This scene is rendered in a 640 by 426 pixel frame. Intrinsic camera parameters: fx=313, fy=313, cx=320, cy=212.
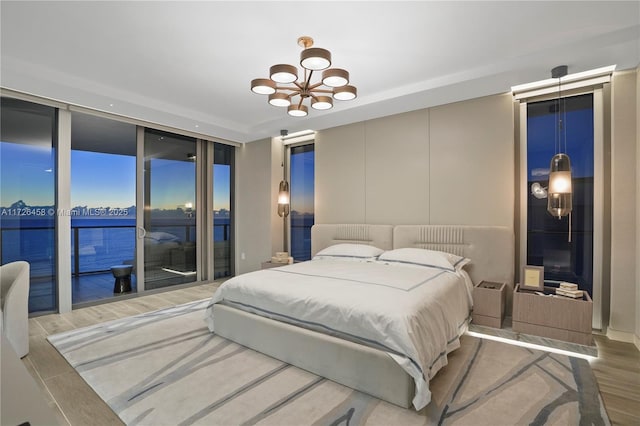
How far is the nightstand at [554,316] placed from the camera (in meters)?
2.85

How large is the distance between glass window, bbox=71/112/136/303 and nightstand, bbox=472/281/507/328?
4817 millimetres

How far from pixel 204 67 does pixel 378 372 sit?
131 inches

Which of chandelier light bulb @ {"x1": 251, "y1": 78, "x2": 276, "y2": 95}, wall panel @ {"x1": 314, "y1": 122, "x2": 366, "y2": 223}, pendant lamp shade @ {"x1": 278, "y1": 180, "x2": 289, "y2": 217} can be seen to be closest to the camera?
chandelier light bulb @ {"x1": 251, "y1": 78, "x2": 276, "y2": 95}

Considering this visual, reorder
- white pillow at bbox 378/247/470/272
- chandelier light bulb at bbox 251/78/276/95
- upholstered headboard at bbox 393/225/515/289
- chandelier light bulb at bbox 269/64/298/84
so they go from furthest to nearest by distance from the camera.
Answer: upholstered headboard at bbox 393/225/515/289 < white pillow at bbox 378/247/470/272 < chandelier light bulb at bbox 251/78/276/95 < chandelier light bulb at bbox 269/64/298/84

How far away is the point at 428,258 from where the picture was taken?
3521 mm

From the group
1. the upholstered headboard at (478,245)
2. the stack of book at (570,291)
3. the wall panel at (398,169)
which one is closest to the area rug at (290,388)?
the stack of book at (570,291)

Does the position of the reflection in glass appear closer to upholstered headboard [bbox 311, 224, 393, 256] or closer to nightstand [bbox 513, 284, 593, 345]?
upholstered headboard [bbox 311, 224, 393, 256]

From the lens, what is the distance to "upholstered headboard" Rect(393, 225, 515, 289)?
355 cm

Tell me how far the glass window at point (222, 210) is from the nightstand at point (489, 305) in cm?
447

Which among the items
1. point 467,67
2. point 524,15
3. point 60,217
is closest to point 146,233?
point 60,217

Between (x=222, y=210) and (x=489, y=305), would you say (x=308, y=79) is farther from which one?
(x=222, y=210)

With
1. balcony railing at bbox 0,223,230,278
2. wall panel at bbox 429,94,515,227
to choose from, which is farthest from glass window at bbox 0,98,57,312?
wall panel at bbox 429,94,515,227

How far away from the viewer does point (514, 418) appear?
1.88m

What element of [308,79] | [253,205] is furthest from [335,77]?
[253,205]
